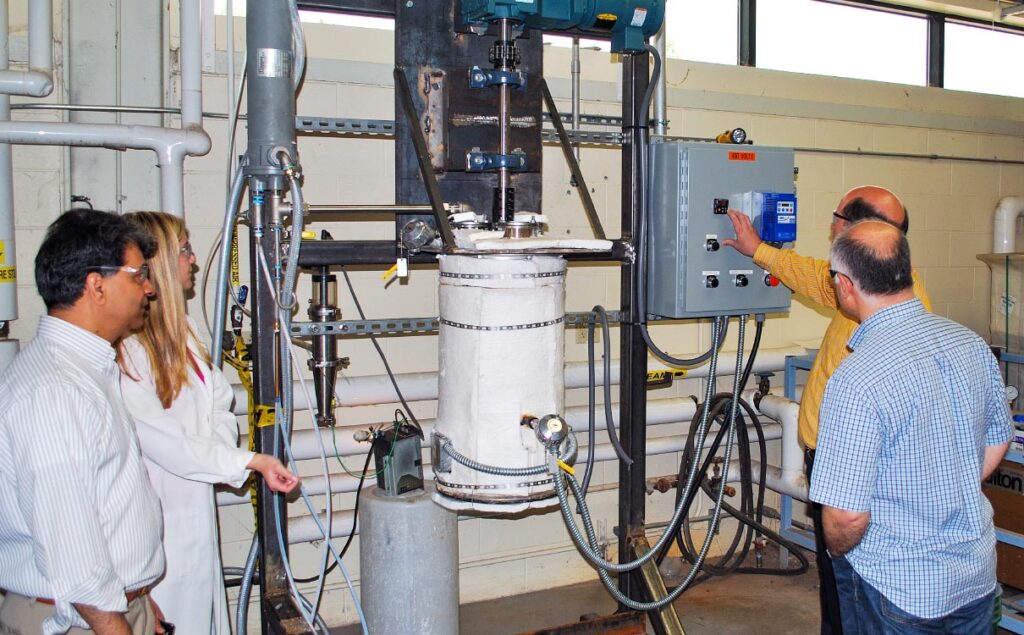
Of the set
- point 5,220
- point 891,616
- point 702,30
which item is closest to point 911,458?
point 891,616

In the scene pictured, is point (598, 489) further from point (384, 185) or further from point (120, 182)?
point (120, 182)

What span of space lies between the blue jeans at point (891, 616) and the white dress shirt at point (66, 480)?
1.42m

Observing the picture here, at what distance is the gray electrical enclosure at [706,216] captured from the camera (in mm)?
2703

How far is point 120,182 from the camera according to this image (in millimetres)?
2850

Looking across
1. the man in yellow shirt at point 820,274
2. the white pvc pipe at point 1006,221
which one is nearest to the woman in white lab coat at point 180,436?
the man in yellow shirt at point 820,274

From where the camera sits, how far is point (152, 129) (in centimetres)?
269

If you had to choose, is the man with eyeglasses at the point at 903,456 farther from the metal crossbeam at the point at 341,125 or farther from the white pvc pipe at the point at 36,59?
the white pvc pipe at the point at 36,59

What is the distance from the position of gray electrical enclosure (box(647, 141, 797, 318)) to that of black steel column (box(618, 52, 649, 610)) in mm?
59

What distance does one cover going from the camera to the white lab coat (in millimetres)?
1978

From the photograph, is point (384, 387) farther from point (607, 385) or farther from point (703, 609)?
point (703, 609)

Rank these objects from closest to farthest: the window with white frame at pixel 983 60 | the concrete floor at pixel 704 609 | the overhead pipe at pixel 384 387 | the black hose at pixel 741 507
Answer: the overhead pipe at pixel 384 387
the concrete floor at pixel 704 609
the black hose at pixel 741 507
the window with white frame at pixel 983 60

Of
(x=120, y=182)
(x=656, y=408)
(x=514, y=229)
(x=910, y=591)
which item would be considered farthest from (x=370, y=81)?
(x=910, y=591)

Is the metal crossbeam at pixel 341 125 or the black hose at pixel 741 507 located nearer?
the metal crossbeam at pixel 341 125

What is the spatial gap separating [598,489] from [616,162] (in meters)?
1.36
